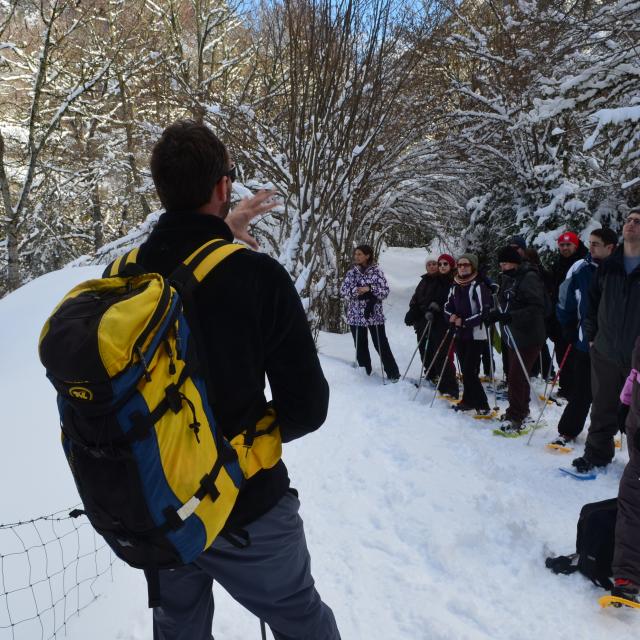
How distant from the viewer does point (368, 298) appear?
22.6 ft

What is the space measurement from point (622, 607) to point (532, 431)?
7.40ft

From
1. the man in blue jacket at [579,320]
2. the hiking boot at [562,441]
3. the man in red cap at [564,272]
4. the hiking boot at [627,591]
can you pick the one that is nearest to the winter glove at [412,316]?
the man in red cap at [564,272]

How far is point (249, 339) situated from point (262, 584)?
0.66 meters

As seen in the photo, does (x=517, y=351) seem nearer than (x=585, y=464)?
No

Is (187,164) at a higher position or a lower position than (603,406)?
higher

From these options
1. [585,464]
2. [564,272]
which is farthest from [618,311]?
[564,272]

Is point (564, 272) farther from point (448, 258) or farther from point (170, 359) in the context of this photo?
point (170, 359)

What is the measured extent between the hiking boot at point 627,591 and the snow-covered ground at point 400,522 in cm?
9

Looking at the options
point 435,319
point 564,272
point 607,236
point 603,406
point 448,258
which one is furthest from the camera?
point 435,319

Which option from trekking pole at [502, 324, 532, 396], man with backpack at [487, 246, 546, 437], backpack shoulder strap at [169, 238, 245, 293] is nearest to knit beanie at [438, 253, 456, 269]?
man with backpack at [487, 246, 546, 437]

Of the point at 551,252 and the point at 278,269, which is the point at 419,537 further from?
the point at 551,252

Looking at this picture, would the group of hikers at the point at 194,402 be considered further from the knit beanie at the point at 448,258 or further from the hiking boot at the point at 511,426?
the knit beanie at the point at 448,258

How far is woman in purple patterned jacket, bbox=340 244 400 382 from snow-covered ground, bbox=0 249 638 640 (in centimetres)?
156

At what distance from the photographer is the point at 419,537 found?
3199 millimetres
